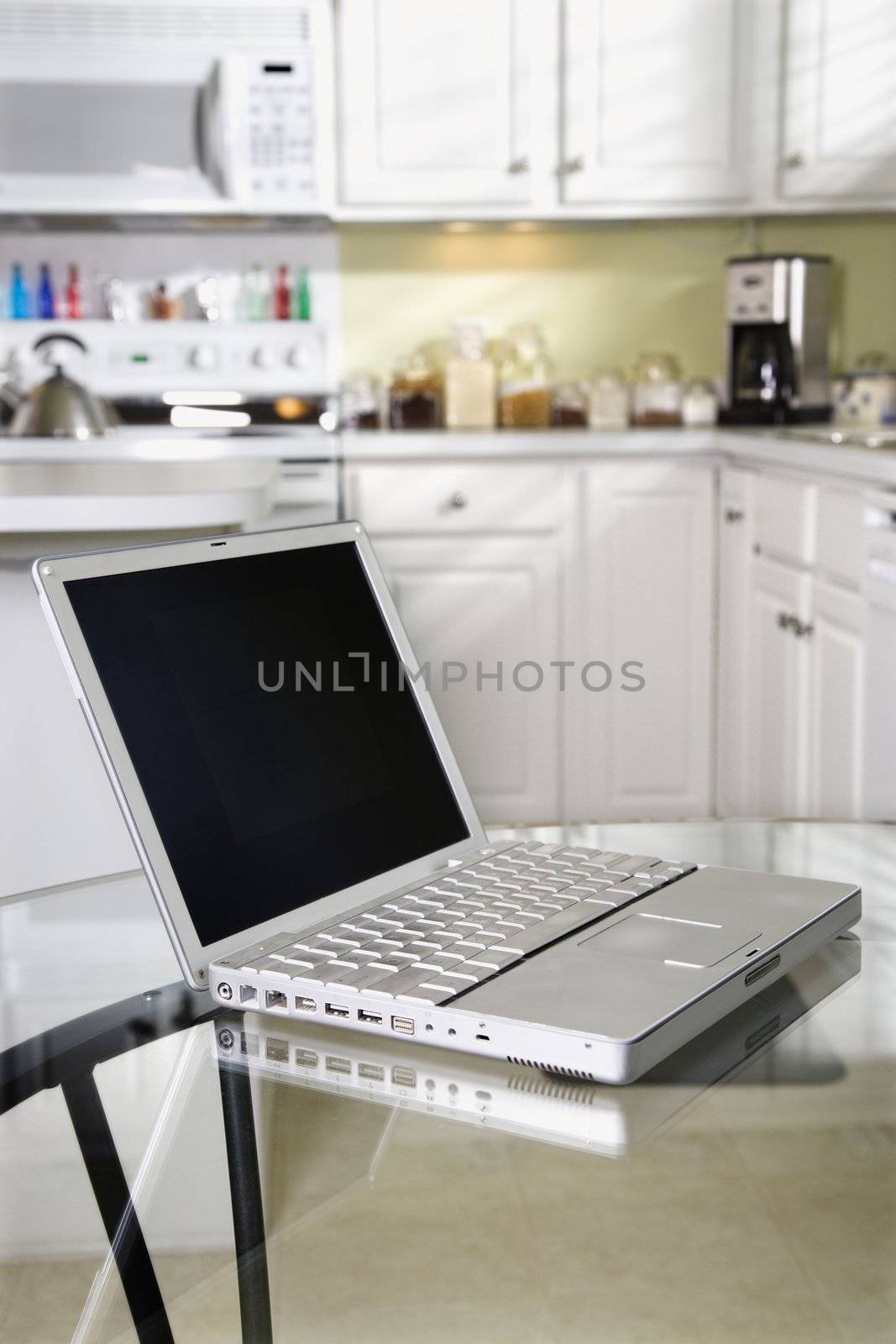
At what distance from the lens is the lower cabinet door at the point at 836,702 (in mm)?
2281

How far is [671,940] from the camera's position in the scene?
60 cm

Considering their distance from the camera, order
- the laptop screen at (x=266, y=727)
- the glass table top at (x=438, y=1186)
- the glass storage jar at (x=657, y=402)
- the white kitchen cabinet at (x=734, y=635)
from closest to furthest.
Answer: the glass table top at (x=438, y=1186)
the laptop screen at (x=266, y=727)
the white kitchen cabinet at (x=734, y=635)
the glass storage jar at (x=657, y=402)

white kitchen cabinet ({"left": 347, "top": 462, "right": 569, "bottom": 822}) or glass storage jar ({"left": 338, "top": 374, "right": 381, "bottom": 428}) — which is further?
glass storage jar ({"left": 338, "top": 374, "right": 381, "bottom": 428})

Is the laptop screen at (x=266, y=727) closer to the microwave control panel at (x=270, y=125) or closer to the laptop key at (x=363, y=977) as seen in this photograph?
the laptop key at (x=363, y=977)

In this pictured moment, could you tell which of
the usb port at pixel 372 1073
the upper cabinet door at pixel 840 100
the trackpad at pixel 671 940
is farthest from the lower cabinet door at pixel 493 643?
the usb port at pixel 372 1073

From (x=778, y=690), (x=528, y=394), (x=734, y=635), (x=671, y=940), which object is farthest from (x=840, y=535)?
(x=671, y=940)

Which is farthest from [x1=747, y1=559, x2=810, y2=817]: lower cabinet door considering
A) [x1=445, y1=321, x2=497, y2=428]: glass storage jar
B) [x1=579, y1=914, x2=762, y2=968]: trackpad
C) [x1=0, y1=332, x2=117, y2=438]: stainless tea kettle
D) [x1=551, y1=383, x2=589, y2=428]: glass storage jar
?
[x1=579, y1=914, x2=762, y2=968]: trackpad

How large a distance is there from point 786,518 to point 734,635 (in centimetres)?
43

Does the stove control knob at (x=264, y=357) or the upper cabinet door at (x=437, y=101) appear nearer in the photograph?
the upper cabinet door at (x=437, y=101)

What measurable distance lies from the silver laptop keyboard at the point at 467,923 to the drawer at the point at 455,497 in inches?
89.5

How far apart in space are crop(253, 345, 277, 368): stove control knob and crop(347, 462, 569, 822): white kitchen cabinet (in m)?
0.61

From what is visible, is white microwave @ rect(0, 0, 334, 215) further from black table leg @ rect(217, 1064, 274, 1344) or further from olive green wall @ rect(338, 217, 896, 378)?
black table leg @ rect(217, 1064, 274, 1344)

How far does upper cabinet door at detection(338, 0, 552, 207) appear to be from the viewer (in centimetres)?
306

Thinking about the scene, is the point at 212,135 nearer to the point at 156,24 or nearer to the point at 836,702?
the point at 156,24
